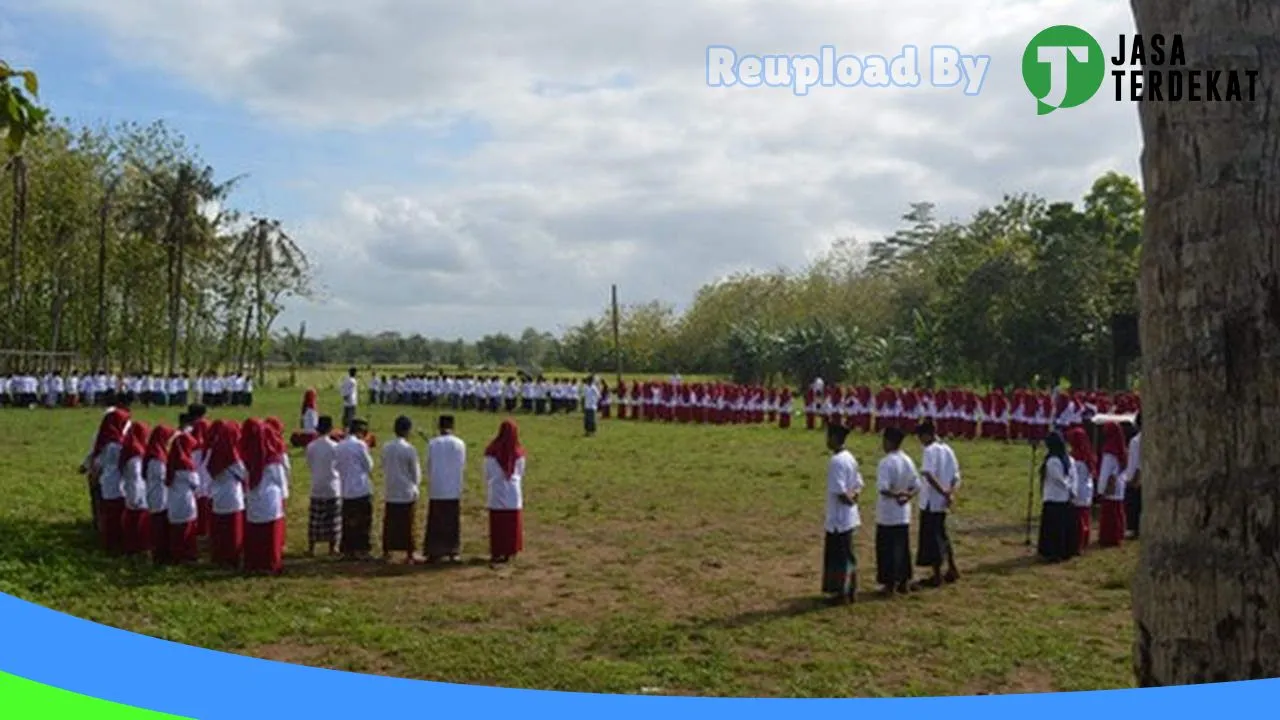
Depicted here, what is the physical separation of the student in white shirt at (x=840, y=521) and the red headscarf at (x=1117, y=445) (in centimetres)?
420

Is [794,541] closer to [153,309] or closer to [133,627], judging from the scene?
[133,627]

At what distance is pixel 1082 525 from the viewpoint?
36.5 ft

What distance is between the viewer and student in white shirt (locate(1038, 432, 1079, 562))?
35.3 feet

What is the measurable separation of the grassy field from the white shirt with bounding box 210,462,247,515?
22.0 inches

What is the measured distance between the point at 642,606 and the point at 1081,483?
4.97m

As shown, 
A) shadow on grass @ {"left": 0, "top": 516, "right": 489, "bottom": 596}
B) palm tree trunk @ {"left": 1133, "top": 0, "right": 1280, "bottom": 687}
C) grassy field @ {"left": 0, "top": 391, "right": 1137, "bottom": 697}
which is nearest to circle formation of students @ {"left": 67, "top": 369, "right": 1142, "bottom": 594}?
shadow on grass @ {"left": 0, "top": 516, "right": 489, "bottom": 596}

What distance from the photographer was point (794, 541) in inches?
457

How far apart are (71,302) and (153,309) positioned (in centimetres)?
303

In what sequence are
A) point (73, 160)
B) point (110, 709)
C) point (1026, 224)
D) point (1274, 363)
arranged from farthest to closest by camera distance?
point (1026, 224)
point (73, 160)
point (110, 709)
point (1274, 363)

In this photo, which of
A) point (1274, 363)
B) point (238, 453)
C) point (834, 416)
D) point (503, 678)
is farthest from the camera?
point (834, 416)

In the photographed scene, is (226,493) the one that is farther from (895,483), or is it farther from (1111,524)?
(1111,524)

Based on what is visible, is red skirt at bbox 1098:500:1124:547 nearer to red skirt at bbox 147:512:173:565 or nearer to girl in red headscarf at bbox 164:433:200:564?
girl in red headscarf at bbox 164:433:200:564

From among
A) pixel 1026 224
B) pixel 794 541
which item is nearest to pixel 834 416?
pixel 794 541

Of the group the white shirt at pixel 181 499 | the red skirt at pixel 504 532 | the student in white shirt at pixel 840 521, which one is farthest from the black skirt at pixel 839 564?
the white shirt at pixel 181 499
